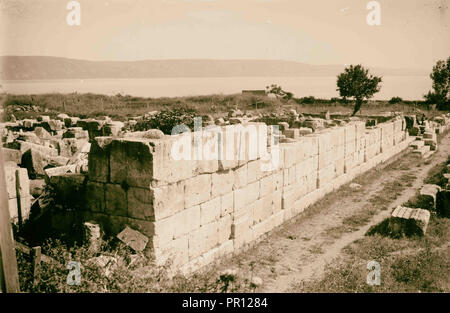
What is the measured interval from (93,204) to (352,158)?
1016 centimetres

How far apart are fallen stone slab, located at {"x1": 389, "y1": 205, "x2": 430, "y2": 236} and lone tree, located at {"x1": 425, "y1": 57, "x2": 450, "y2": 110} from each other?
123 feet

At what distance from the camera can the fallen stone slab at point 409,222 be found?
Result: 8.53m

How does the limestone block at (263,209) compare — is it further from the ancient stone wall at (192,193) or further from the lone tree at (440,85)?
the lone tree at (440,85)

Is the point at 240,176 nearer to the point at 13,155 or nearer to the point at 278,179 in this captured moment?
the point at 278,179

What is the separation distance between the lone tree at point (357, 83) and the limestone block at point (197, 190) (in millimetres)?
37416

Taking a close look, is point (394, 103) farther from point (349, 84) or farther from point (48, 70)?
point (48, 70)

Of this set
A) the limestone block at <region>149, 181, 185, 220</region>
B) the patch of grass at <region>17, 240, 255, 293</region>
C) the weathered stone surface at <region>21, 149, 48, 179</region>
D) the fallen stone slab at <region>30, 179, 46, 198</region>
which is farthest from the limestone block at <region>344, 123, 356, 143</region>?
the fallen stone slab at <region>30, 179, 46, 198</region>

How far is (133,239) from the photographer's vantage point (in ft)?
20.4

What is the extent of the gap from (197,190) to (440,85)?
146 ft

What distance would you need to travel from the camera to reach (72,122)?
785 inches

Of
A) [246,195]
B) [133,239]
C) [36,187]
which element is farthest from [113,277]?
[246,195]

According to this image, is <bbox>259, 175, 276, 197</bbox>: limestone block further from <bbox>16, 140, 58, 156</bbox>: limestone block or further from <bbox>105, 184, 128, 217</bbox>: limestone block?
<bbox>16, 140, 58, 156</bbox>: limestone block

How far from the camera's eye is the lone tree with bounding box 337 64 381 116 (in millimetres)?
42844
